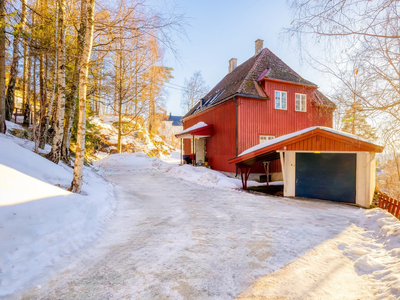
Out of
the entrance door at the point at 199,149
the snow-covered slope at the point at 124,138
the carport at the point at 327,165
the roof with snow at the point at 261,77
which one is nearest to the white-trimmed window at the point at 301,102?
the roof with snow at the point at 261,77

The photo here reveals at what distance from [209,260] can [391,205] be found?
6.34 m

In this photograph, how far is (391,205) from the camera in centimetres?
626

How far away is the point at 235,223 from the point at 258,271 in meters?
2.12

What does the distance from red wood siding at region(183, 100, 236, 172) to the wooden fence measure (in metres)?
7.84

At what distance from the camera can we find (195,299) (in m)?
2.39

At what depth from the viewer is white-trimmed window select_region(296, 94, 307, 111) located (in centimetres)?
1565

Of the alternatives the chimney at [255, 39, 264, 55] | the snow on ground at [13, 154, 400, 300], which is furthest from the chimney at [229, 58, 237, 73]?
the snow on ground at [13, 154, 400, 300]

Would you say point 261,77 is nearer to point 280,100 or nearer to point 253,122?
point 280,100

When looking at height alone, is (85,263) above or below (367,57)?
below

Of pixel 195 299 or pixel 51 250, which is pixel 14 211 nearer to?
pixel 51 250

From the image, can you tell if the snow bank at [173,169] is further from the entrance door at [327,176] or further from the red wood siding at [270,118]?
the entrance door at [327,176]

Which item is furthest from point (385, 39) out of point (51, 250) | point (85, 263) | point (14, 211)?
point (14, 211)

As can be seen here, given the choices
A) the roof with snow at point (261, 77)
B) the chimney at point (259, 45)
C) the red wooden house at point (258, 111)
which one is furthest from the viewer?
the chimney at point (259, 45)

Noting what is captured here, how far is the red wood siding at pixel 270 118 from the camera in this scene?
540 inches
